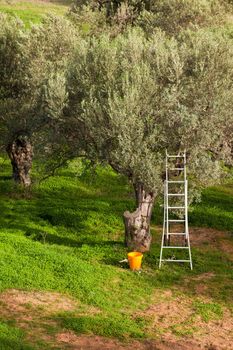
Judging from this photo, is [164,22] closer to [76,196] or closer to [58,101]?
[76,196]

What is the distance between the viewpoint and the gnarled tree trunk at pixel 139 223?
23.5m

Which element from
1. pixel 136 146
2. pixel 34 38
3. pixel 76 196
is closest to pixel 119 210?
pixel 76 196

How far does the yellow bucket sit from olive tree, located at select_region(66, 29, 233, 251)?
2.39m

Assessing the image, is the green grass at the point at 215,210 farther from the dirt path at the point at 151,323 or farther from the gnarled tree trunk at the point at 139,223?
the dirt path at the point at 151,323

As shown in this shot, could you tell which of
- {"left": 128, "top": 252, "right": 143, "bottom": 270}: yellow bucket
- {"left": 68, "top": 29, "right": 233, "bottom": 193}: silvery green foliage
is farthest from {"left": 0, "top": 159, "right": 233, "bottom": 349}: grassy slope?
{"left": 68, "top": 29, "right": 233, "bottom": 193}: silvery green foliage

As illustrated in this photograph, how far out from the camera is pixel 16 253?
71.4ft

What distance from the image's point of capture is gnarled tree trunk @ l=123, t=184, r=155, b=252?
23.5m

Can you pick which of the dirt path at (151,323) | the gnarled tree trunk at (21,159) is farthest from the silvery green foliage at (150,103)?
the gnarled tree trunk at (21,159)

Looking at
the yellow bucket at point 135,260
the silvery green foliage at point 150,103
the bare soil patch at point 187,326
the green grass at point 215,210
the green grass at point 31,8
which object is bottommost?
the bare soil patch at point 187,326

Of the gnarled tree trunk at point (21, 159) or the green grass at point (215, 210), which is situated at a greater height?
the gnarled tree trunk at point (21, 159)

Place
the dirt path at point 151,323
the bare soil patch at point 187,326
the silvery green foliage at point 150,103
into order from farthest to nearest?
the silvery green foliage at point 150,103, the bare soil patch at point 187,326, the dirt path at point 151,323

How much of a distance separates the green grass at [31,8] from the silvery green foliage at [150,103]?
155ft

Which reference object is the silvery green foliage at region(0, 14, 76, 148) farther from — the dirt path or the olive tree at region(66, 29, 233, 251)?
the dirt path

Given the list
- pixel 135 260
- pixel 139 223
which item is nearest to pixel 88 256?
pixel 135 260
